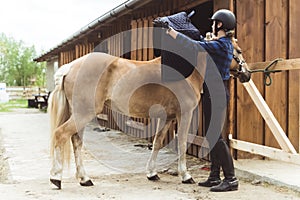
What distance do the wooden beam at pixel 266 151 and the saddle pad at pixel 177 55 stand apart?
1.09 metres

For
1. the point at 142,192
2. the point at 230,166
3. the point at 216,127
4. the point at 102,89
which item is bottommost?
the point at 142,192

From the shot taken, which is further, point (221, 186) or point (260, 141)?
point (260, 141)

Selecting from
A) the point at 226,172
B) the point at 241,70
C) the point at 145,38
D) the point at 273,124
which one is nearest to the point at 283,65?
the point at 241,70

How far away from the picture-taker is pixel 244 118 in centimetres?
460

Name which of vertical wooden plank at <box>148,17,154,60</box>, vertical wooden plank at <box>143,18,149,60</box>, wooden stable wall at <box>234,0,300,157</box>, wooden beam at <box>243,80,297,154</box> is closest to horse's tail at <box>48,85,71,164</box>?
wooden beam at <box>243,80,297,154</box>

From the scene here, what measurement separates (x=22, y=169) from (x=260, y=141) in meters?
2.95

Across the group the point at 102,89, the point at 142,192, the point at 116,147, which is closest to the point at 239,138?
the point at 142,192

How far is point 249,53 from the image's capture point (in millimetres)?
4574

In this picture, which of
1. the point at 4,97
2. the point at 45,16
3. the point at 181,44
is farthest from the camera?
the point at 45,16

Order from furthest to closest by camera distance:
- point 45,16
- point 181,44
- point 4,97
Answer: point 45,16 → point 4,97 → point 181,44

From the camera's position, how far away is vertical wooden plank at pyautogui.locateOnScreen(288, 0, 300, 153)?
4.64 metres

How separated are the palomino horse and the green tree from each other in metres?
31.9

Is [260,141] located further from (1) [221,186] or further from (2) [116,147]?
(2) [116,147]

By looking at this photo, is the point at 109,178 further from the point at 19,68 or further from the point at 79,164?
the point at 19,68
